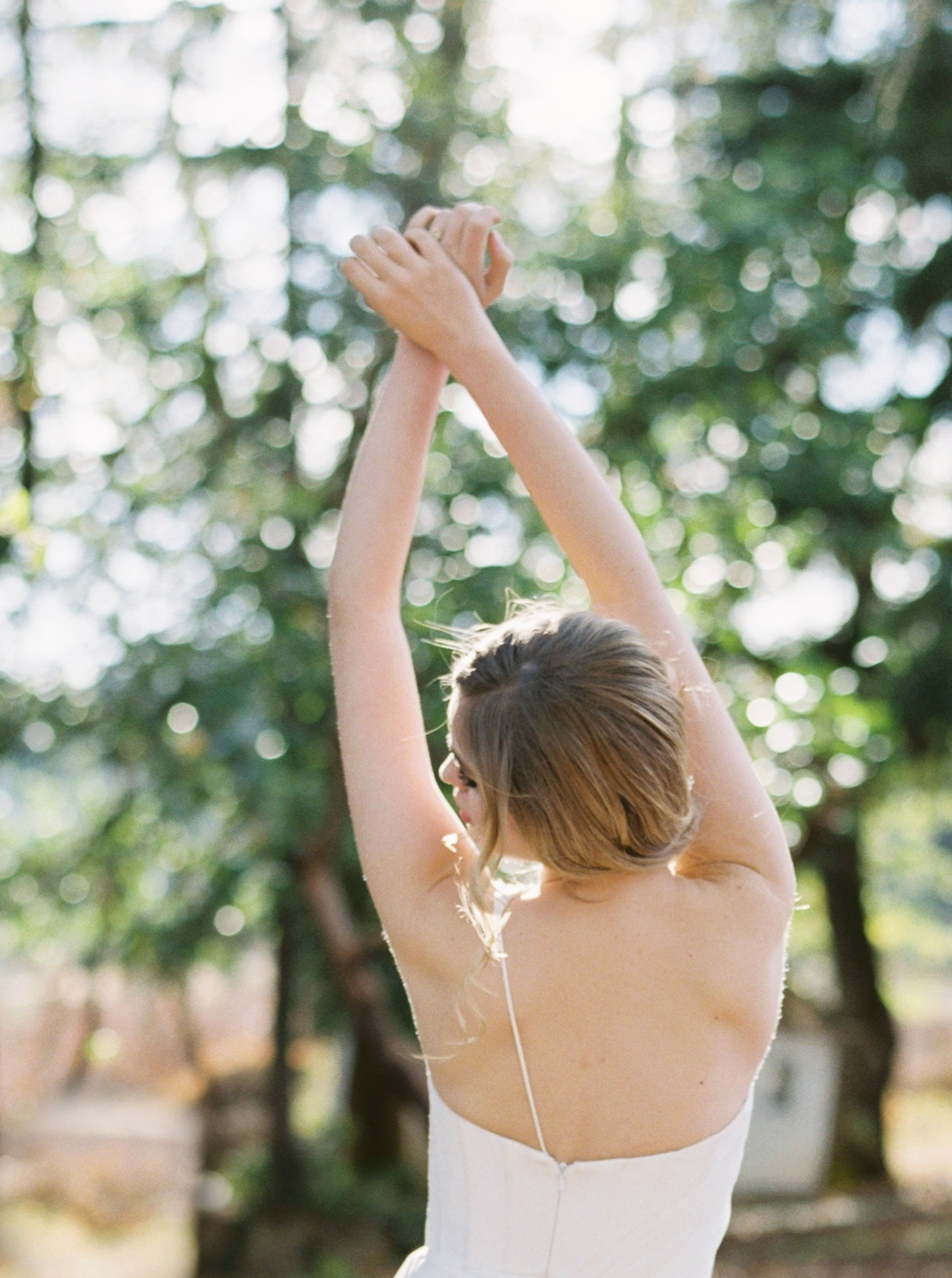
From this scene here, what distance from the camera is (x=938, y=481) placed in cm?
729

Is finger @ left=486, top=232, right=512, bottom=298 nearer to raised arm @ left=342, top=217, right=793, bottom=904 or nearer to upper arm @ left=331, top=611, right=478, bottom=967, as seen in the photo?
raised arm @ left=342, top=217, right=793, bottom=904

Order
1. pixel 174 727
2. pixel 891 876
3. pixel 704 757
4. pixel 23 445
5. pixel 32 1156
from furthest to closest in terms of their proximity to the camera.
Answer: pixel 891 876 < pixel 32 1156 < pixel 23 445 < pixel 174 727 < pixel 704 757

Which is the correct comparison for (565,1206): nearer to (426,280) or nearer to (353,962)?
(426,280)

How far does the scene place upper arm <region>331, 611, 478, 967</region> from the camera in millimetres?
1156

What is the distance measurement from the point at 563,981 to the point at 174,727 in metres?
3.78

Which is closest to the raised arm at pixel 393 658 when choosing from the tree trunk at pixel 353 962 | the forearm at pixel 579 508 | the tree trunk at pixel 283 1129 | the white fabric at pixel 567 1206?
the forearm at pixel 579 508

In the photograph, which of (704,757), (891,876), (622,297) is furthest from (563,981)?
(891,876)

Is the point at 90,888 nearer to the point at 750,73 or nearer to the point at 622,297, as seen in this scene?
the point at 622,297

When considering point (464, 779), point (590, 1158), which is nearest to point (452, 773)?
point (464, 779)

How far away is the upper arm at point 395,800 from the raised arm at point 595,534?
228 millimetres

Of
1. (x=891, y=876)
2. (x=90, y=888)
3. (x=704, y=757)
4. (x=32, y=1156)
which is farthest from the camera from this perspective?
(x=891, y=876)

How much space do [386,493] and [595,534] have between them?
9.3 inches

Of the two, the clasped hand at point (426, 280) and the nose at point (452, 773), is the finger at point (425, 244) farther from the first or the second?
the nose at point (452, 773)

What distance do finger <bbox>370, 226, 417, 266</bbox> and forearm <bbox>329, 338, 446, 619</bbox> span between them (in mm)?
99
